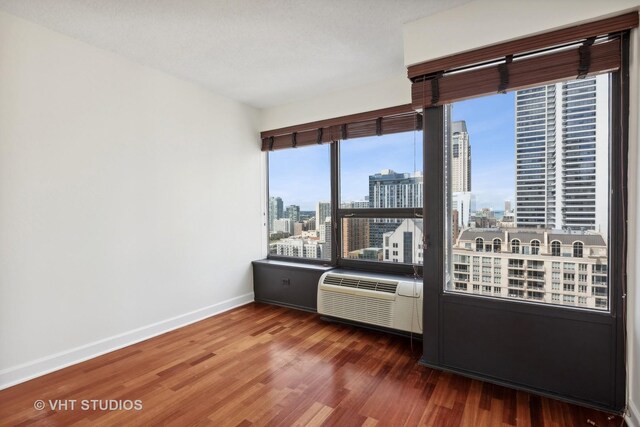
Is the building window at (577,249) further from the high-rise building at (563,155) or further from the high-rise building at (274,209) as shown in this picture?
the high-rise building at (274,209)

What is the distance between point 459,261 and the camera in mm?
2436

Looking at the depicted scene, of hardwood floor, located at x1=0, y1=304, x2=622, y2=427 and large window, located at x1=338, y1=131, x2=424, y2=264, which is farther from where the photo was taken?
large window, located at x1=338, y1=131, x2=424, y2=264

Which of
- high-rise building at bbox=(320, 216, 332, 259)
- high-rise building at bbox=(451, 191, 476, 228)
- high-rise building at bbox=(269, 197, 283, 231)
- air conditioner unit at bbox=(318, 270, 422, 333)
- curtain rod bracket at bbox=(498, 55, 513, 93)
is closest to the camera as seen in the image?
curtain rod bracket at bbox=(498, 55, 513, 93)

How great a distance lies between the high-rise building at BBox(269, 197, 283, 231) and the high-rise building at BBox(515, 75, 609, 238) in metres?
2.95

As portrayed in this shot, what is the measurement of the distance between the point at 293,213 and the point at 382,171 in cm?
140

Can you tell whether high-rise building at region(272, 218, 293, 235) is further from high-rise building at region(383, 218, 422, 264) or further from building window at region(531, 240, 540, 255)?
building window at region(531, 240, 540, 255)

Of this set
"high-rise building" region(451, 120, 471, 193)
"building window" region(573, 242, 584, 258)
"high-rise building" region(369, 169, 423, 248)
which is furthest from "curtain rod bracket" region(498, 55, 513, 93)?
"high-rise building" region(369, 169, 423, 248)

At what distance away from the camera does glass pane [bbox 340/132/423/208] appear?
3330 mm

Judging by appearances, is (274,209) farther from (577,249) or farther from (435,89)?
(577,249)

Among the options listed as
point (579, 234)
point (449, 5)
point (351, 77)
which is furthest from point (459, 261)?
point (351, 77)

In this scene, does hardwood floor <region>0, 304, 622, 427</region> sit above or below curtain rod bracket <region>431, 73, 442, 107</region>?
below

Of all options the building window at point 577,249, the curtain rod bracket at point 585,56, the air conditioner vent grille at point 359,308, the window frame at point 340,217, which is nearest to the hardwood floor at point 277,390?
the air conditioner vent grille at point 359,308

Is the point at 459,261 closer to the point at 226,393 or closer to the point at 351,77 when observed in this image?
the point at 226,393

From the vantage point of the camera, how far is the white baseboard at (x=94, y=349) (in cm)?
226
